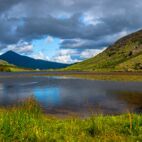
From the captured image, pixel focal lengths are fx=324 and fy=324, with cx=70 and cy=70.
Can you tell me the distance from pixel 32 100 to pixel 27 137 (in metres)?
7.43

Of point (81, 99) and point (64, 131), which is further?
point (81, 99)

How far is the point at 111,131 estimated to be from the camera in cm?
1892

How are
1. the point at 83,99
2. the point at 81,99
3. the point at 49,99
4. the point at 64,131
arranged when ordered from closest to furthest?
the point at 64,131 < the point at 81,99 < the point at 83,99 < the point at 49,99

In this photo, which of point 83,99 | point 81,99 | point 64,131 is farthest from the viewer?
point 83,99

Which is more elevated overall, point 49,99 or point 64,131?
point 64,131

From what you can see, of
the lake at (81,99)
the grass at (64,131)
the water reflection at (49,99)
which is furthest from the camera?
the water reflection at (49,99)

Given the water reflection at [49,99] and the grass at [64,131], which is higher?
the grass at [64,131]

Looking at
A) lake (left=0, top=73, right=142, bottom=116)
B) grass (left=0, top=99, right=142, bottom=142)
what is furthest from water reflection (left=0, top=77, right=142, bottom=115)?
grass (left=0, top=99, right=142, bottom=142)

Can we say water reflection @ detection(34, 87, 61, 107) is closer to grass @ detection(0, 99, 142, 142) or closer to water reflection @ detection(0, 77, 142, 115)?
water reflection @ detection(0, 77, 142, 115)

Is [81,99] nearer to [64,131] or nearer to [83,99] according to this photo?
[83,99]

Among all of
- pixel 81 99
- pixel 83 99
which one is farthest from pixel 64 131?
pixel 83 99

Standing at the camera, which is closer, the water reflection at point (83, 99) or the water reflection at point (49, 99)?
the water reflection at point (83, 99)

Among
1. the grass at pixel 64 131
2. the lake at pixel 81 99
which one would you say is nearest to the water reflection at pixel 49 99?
the lake at pixel 81 99

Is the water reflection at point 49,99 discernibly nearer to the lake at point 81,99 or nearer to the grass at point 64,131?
the lake at point 81,99
